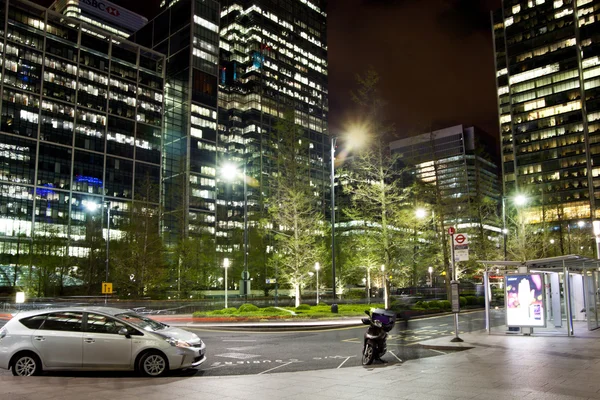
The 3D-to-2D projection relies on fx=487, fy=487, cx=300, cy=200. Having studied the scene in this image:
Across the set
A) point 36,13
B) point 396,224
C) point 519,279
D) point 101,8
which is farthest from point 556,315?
point 101,8

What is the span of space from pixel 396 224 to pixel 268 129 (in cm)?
12436

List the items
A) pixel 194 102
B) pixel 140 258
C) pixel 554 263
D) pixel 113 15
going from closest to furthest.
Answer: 1. pixel 554 263
2. pixel 140 258
3. pixel 194 102
4. pixel 113 15

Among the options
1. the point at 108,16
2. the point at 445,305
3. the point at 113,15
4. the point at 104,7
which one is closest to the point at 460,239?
the point at 445,305

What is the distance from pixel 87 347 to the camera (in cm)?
1090

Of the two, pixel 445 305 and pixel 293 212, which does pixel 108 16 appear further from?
pixel 445 305

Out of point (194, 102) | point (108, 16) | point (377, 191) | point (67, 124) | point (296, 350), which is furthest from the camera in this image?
point (108, 16)

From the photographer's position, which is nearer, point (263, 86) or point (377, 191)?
point (377, 191)

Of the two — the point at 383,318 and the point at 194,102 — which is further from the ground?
the point at 194,102

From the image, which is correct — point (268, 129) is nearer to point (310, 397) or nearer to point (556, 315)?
point (556, 315)

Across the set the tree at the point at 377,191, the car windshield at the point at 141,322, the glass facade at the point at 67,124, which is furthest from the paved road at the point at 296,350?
the glass facade at the point at 67,124

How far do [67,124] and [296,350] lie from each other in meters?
105

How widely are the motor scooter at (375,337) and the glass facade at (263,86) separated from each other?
124751mm

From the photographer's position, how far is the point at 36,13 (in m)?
105

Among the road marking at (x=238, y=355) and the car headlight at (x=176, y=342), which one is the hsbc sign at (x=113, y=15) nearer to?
the road marking at (x=238, y=355)
